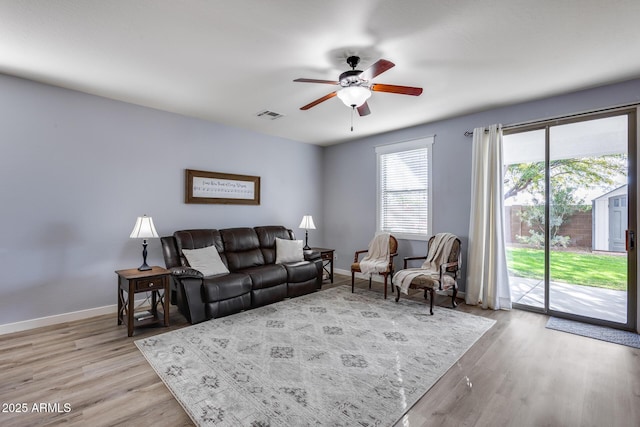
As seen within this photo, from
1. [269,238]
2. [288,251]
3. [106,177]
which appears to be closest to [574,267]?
[288,251]

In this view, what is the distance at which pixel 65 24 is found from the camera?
2.30m

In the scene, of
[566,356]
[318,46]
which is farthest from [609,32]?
[566,356]

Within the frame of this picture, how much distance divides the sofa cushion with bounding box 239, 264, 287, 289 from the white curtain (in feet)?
8.70

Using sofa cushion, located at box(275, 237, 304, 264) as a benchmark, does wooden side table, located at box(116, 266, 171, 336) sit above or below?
below

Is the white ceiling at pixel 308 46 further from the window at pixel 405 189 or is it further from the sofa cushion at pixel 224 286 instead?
the sofa cushion at pixel 224 286

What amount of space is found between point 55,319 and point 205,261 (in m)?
1.71

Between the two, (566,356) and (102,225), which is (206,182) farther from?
(566,356)

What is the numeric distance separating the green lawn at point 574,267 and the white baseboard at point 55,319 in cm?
538

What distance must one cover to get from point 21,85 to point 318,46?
10.8 feet

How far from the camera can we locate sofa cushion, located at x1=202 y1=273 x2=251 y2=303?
353 cm

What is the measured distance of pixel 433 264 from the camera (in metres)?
4.37

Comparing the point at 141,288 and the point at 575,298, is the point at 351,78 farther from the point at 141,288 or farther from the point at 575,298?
the point at 575,298

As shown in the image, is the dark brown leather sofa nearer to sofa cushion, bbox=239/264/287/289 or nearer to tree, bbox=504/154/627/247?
sofa cushion, bbox=239/264/287/289

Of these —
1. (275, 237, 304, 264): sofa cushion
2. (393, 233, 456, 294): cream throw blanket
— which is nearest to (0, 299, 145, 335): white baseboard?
(275, 237, 304, 264): sofa cushion
